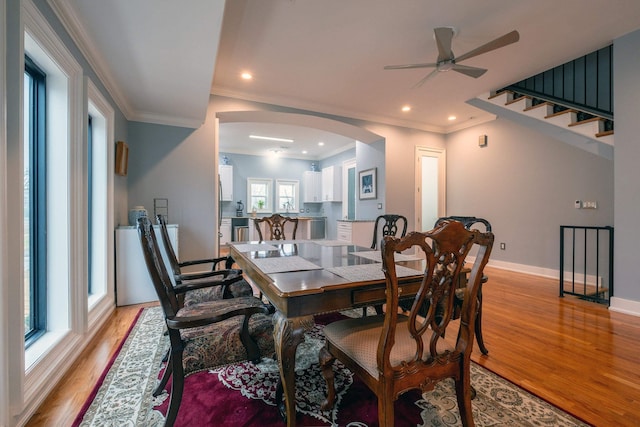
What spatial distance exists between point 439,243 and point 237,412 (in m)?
1.31

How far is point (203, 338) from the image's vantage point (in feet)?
4.30

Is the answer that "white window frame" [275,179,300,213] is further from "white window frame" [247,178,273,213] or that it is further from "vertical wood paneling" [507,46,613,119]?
"vertical wood paneling" [507,46,613,119]

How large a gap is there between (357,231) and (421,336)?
388 cm

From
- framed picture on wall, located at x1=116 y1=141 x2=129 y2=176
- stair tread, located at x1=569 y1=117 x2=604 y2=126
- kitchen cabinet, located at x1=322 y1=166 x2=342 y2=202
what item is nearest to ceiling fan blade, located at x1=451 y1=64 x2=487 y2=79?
stair tread, located at x1=569 y1=117 x2=604 y2=126

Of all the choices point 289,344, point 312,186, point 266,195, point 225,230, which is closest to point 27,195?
point 289,344

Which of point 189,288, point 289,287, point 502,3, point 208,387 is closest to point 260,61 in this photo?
point 502,3

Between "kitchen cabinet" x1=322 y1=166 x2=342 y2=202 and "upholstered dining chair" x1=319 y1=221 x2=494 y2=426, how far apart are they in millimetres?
6468

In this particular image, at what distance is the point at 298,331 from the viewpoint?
46.2 inches

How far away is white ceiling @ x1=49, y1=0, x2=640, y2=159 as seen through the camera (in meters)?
2.03

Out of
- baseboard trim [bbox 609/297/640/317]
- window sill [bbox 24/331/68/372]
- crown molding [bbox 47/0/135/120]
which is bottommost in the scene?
baseboard trim [bbox 609/297/640/317]

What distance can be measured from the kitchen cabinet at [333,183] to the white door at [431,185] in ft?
8.33

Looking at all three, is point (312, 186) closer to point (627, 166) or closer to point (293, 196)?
point (293, 196)

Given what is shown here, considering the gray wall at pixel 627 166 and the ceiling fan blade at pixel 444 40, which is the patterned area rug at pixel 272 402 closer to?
the gray wall at pixel 627 166

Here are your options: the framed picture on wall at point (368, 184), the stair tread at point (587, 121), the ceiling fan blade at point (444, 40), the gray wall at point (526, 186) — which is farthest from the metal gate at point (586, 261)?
the framed picture on wall at point (368, 184)
